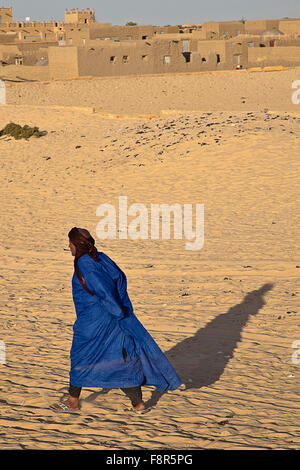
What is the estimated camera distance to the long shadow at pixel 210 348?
5.66 m

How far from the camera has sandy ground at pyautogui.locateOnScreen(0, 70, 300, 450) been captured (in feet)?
15.3

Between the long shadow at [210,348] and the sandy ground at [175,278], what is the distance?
0.02 m

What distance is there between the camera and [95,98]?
104ft

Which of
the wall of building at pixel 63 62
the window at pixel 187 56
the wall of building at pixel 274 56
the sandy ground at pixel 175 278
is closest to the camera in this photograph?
the sandy ground at pixel 175 278

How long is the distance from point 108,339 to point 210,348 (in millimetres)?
2048

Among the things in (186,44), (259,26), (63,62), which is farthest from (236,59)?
(259,26)

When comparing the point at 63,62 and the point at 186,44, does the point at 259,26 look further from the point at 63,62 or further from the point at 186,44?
the point at 63,62

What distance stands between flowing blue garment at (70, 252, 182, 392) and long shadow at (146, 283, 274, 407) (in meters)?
0.60

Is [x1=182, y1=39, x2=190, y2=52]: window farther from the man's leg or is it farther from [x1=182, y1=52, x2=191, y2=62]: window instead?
the man's leg

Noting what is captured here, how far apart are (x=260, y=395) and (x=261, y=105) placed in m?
24.4

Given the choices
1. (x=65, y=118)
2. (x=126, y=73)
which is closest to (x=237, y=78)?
(x=126, y=73)

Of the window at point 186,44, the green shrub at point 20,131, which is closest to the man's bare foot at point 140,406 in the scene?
the green shrub at point 20,131

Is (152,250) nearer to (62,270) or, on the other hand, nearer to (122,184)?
(62,270)

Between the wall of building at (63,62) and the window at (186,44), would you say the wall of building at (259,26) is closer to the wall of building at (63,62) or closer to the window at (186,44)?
the window at (186,44)
